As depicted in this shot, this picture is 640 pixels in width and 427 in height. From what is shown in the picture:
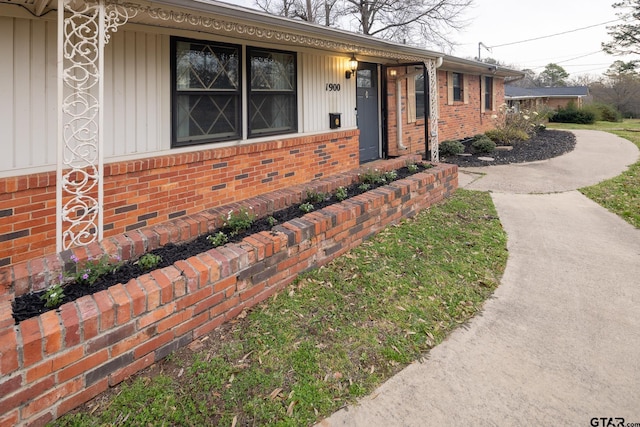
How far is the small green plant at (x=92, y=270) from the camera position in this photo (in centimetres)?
270

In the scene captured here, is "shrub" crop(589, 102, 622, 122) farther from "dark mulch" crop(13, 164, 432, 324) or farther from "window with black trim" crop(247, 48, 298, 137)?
"dark mulch" crop(13, 164, 432, 324)

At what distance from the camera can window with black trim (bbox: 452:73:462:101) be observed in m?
12.1

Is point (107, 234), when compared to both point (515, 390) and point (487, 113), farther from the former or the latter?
point (487, 113)

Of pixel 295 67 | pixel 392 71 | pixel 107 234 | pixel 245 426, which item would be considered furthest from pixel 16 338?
pixel 392 71

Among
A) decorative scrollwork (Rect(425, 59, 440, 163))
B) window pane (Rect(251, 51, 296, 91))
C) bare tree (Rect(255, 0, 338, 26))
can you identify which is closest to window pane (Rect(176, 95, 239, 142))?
window pane (Rect(251, 51, 296, 91))

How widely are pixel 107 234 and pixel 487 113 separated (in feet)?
46.7

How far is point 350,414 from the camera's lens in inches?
82.4

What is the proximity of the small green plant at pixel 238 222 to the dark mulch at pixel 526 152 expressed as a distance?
719 cm

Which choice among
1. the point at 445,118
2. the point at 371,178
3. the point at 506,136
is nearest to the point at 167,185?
the point at 371,178

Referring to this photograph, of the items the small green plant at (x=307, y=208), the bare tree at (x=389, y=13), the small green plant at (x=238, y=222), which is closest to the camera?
the small green plant at (x=238, y=222)

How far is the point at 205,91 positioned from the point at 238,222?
→ 1.88 m

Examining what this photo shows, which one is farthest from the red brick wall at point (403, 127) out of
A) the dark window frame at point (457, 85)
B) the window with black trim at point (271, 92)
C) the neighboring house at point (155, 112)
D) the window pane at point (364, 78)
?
the window with black trim at point (271, 92)

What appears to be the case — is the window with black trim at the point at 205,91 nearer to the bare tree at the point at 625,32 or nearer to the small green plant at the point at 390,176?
the small green plant at the point at 390,176

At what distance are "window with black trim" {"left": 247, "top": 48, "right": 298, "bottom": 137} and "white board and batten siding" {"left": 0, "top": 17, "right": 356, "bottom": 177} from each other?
44.4 inches
